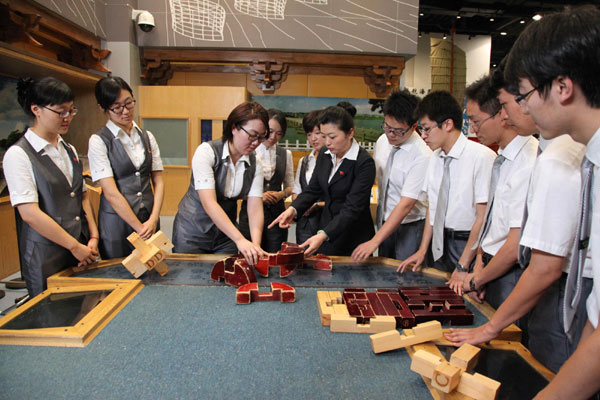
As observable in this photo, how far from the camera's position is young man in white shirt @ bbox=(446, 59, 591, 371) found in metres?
1.04

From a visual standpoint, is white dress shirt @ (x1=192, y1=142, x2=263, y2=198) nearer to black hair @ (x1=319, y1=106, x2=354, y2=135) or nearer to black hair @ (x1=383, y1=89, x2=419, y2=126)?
black hair @ (x1=319, y1=106, x2=354, y2=135)

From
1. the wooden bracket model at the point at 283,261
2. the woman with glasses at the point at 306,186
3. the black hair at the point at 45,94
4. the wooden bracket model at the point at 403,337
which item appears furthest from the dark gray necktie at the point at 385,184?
the black hair at the point at 45,94

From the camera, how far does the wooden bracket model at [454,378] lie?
1.00 m

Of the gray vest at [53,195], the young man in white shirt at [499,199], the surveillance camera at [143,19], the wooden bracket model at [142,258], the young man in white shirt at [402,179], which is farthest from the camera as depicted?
the surveillance camera at [143,19]

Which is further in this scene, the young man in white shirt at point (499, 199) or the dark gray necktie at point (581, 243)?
the young man in white shirt at point (499, 199)

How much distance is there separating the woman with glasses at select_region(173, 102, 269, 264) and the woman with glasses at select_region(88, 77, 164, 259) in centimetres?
Result: 30

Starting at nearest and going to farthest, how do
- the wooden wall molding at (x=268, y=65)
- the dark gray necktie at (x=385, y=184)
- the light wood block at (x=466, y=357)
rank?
1. the light wood block at (x=466, y=357)
2. the dark gray necktie at (x=385, y=184)
3. the wooden wall molding at (x=268, y=65)

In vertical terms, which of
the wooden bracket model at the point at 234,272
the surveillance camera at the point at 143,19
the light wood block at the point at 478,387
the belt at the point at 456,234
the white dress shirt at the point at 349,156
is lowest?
the light wood block at the point at 478,387

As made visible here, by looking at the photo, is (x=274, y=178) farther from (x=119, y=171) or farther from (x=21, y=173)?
(x=21, y=173)

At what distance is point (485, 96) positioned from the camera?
1.81 m

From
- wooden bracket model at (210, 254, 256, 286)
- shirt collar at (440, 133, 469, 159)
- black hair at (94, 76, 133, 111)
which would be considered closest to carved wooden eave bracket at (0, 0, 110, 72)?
black hair at (94, 76, 133, 111)

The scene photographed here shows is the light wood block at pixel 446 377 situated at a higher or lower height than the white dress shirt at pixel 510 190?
lower

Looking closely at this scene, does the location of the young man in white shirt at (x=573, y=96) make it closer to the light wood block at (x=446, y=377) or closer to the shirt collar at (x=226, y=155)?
the light wood block at (x=446, y=377)

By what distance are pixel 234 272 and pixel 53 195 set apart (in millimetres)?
998
